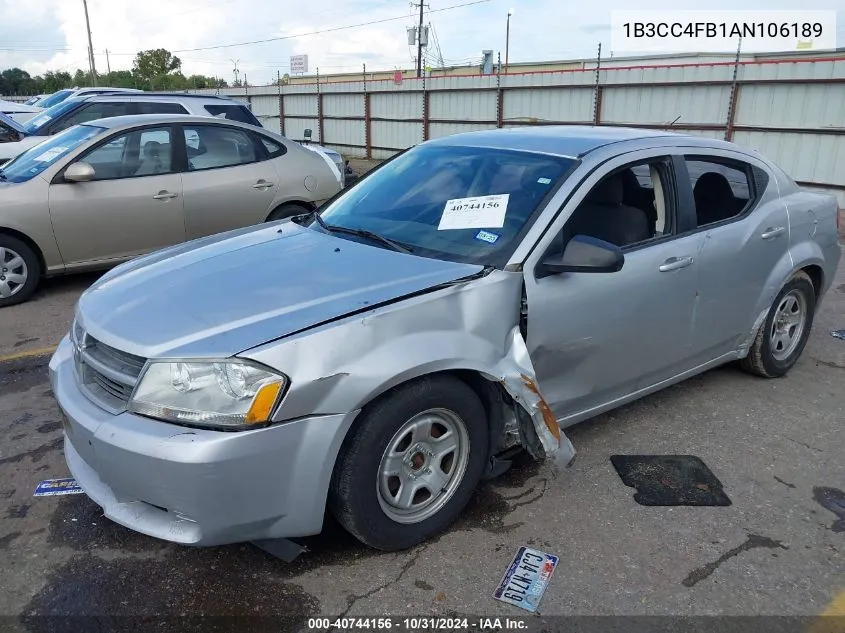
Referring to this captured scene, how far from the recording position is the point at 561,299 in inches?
121

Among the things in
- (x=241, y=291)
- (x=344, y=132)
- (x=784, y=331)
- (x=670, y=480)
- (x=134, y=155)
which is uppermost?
(x=134, y=155)

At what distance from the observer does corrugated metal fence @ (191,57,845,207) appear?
12.2 meters

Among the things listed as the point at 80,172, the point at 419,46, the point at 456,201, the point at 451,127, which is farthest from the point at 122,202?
the point at 419,46

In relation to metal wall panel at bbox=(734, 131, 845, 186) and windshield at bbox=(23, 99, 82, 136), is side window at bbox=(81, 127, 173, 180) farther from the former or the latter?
metal wall panel at bbox=(734, 131, 845, 186)

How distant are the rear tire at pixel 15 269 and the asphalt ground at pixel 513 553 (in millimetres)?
2728

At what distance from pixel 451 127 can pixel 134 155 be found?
12.9 metres

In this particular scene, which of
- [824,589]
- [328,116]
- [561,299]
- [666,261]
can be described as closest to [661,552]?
[824,589]

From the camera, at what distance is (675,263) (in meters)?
3.58

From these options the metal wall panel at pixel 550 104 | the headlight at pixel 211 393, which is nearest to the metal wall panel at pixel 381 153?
the metal wall panel at pixel 550 104

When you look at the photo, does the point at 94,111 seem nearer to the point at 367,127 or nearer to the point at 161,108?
the point at 161,108

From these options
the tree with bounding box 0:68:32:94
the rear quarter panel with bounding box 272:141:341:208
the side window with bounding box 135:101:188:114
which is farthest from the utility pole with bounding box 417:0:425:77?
the tree with bounding box 0:68:32:94

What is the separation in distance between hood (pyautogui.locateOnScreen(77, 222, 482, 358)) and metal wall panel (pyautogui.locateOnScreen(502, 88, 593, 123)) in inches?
532

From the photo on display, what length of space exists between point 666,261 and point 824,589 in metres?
1.62

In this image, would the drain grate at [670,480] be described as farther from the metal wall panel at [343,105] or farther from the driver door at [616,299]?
the metal wall panel at [343,105]
